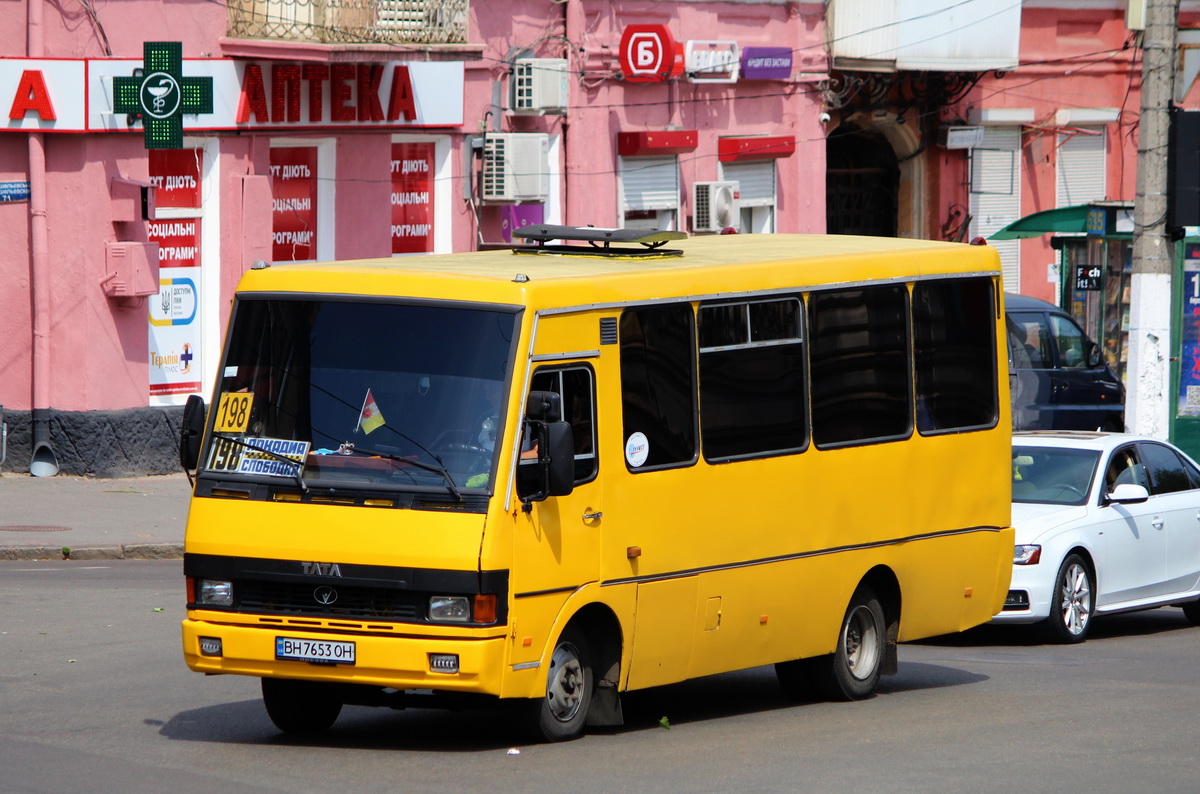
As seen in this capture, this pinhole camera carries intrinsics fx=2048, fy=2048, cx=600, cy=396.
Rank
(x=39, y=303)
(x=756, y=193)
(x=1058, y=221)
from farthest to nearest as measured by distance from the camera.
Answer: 1. (x=756, y=193)
2. (x=1058, y=221)
3. (x=39, y=303)

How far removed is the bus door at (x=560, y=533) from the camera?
953cm

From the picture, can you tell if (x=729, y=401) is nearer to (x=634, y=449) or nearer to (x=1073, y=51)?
(x=634, y=449)

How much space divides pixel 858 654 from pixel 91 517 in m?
10.00

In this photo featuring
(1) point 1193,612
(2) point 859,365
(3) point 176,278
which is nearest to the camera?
(2) point 859,365

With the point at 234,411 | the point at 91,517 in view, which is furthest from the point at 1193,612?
the point at 91,517

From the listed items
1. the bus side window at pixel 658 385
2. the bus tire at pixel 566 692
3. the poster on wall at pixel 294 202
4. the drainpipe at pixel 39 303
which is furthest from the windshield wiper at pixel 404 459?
the poster on wall at pixel 294 202

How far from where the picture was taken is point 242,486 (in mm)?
9766

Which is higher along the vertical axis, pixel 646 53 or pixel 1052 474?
pixel 646 53

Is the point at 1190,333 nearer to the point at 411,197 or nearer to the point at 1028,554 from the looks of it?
the point at 411,197

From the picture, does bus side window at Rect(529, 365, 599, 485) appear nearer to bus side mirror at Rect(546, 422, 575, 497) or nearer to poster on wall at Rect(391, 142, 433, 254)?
bus side mirror at Rect(546, 422, 575, 497)

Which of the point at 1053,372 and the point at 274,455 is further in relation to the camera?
the point at 1053,372

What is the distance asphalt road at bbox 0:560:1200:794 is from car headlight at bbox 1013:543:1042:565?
0.80m

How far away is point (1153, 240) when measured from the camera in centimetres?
2036

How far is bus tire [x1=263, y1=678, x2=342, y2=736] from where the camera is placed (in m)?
10.1
